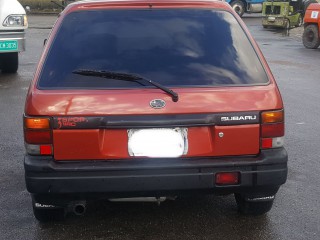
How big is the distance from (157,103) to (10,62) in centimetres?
860

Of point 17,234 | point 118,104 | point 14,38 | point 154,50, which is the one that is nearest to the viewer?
point 118,104

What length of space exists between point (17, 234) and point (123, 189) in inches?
39.9

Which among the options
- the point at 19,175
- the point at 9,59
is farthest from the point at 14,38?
the point at 19,175

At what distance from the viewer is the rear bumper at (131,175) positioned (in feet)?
11.3

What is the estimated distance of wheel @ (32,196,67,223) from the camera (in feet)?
12.8

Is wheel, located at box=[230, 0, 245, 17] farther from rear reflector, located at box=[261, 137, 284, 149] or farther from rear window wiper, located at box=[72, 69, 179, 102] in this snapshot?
rear window wiper, located at box=[72, 69, 179, 102]

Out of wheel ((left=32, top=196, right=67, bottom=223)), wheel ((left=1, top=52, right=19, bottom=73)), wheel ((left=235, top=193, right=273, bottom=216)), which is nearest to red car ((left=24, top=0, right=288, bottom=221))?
wheel ((left=32, top=196, right=67, bottom=223))

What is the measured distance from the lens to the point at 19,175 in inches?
207

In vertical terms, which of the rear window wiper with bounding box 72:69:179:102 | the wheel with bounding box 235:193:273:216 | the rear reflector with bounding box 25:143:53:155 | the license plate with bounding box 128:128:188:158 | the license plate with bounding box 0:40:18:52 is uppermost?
the rear window wiper with bounding box 72:69:179:102

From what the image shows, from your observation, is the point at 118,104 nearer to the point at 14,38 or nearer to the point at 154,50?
the point at 154,50

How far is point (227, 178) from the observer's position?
3.53 meters

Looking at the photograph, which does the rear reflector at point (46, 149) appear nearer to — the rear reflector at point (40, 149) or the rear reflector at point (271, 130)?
the rear reflector at point (40, 149)

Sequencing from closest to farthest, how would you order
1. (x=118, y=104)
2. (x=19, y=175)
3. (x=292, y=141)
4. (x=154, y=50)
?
(x=118, y=104)
(x=154, y=50)
(x=19, y=175)
(x=292, y=141)

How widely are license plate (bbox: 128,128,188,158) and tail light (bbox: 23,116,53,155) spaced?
51 centimetres
